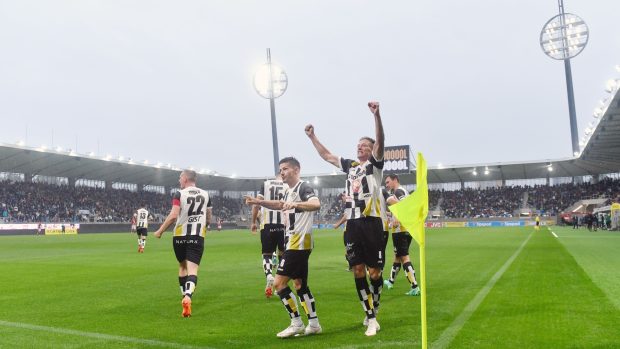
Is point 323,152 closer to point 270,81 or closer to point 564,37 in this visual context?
point 270,81

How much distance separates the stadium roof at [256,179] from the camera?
42.8 m

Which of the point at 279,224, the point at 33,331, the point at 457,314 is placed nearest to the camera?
the point at 33,331

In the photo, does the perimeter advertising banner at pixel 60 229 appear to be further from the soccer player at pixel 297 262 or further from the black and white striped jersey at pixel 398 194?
the soccer player at pixel 297 262

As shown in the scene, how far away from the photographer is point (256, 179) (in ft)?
270

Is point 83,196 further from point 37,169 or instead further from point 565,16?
point 565,16

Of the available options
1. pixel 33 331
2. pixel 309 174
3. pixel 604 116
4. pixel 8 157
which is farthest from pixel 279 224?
pixel 309 174

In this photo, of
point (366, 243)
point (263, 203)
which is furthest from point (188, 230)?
point (366, 243)

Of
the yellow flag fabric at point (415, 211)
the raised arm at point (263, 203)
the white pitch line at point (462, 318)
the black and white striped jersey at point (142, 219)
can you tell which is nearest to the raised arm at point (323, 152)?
the raised arm at point (263, 203)

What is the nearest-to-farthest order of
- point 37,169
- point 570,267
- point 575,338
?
1. point 575,338
2. point 570,267
3. point 37,169

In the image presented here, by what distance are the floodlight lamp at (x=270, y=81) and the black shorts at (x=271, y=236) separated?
54.1m

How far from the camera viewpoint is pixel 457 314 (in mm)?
6848

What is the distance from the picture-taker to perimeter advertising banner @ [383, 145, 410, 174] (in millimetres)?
49625

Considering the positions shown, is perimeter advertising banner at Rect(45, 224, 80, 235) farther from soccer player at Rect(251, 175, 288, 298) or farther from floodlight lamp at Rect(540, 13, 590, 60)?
floodlight lamp at Rect(540, 13, 590, 60)

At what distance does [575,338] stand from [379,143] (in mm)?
3051
